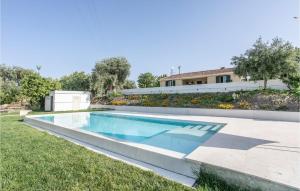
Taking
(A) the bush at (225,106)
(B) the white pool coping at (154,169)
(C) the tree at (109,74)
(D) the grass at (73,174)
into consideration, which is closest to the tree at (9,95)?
(C) the tree at (109,74)

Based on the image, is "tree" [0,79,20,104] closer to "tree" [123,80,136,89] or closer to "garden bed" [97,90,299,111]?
"tree" [123,80,136,89]

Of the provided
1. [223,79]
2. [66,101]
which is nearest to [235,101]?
[223,79]

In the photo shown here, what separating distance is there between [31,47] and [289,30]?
18.9 meters

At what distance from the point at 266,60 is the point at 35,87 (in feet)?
70.7

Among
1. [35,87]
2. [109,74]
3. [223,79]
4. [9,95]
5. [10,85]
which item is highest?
[109,74]

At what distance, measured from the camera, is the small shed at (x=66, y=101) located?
1988cm

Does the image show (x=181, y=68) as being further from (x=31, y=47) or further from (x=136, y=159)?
(x=136, y=159)

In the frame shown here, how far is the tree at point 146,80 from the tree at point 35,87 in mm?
18564

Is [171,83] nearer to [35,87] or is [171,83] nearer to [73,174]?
[35,87]

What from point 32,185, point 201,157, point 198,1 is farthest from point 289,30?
point 32,185

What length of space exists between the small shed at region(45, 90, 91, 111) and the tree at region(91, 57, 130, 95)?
2.81 metres

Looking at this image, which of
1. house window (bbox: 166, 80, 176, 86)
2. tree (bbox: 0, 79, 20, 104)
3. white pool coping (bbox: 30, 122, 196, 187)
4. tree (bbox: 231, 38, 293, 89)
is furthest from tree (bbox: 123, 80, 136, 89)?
white pool coping (bbox: 30, 122, 196, 187)

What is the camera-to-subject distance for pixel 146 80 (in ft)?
123

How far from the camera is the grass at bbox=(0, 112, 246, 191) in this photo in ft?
10.7
